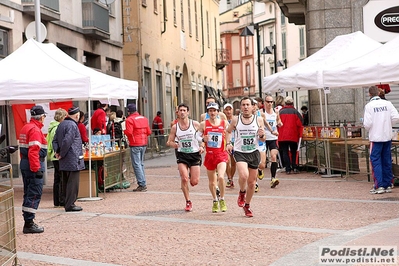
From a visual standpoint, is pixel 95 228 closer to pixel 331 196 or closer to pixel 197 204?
pixel 197 204

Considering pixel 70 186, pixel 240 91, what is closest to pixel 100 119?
pixel 70 186

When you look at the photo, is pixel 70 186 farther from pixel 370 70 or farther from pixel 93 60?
pixel 93 60

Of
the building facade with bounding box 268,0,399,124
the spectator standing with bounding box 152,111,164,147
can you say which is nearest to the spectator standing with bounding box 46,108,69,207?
the building facade with bounding box 268,0,399,124

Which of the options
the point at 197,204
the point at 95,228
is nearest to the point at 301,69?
the point at 197,204

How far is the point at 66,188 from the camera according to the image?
1472 centimetres

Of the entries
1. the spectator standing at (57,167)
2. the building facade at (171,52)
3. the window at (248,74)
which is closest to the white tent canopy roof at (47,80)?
the spectator standing at (57,167)

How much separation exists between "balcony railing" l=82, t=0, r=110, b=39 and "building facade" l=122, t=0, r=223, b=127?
155 inches

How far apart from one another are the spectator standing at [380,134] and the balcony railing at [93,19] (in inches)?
678

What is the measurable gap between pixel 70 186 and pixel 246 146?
127 inches

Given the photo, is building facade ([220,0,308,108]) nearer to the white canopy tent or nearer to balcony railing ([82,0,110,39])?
balcony railing ([82,0,110,39])

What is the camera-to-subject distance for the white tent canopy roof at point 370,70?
16.8 metres

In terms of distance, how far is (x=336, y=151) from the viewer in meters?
19.6

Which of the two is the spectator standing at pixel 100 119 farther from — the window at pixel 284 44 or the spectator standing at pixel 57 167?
the window at pixel 284 44

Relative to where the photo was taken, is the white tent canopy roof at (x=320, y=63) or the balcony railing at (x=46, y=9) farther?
the balcony railing at (x=46, y=9)
